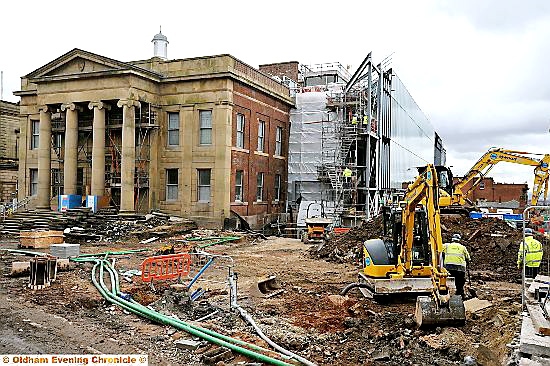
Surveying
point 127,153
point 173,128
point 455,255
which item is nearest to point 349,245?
point 455,255

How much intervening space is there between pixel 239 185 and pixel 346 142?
25.9ft

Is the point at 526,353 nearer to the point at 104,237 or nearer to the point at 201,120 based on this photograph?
the point at 104,237

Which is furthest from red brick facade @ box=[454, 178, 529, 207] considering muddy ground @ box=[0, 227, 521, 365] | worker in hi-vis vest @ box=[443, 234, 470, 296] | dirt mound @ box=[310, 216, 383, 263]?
worker in hi-vis vest @ box=[443, 234, 470, 296]

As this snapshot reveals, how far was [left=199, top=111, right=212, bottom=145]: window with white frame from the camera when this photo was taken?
32.5 meters

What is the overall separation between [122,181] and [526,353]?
90.1 feet

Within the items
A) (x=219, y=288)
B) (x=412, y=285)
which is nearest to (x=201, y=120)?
(x=219, y=288)

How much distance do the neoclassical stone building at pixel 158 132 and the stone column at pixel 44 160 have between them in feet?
0.20

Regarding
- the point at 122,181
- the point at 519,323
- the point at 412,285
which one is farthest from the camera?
the point at 122,181

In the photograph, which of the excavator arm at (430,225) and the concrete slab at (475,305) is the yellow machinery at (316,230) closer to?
the excavator arm at (430,225)

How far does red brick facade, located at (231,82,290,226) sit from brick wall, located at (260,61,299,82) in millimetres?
7755

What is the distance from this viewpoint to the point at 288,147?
40.6 m

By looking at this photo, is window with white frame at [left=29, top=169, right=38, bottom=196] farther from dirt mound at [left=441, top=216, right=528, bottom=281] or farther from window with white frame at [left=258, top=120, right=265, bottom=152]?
dirt mound at [left=441, top=216, right=528, bottom=281]

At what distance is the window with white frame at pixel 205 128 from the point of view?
32.5 m

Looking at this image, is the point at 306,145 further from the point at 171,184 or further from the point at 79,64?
the point at 79,64
